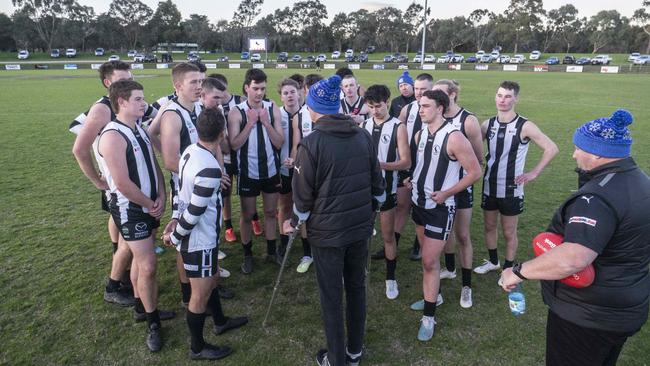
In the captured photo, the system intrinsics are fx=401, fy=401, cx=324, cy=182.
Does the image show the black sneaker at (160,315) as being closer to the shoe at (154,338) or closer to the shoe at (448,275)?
the shoe at (154,338)

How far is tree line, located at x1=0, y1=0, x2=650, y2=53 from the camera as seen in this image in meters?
79.2

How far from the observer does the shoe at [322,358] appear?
3.56 metres

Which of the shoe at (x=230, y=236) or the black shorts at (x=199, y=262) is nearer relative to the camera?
the black shorts at (x=199, y=262)

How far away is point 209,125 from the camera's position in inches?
129

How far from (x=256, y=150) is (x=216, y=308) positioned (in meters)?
2.07

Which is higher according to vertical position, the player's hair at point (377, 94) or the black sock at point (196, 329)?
the player's hair at point (377, 94)

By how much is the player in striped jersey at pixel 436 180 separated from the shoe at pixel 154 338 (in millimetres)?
2512

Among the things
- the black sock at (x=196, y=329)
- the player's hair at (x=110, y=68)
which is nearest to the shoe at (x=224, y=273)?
the black sock at (x=196, y=329)

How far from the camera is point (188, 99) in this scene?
443 centimetres

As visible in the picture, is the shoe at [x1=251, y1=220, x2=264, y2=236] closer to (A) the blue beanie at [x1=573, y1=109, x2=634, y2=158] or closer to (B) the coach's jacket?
(B) the coach's jacket

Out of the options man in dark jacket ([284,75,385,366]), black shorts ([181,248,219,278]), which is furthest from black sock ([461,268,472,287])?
black shorts ([181,248,219,278])

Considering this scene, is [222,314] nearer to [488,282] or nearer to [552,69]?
[488,282]

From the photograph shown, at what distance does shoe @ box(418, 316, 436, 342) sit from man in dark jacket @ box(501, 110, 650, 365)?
150 centimetres

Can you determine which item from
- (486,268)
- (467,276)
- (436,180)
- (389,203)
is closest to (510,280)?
(436,180)
